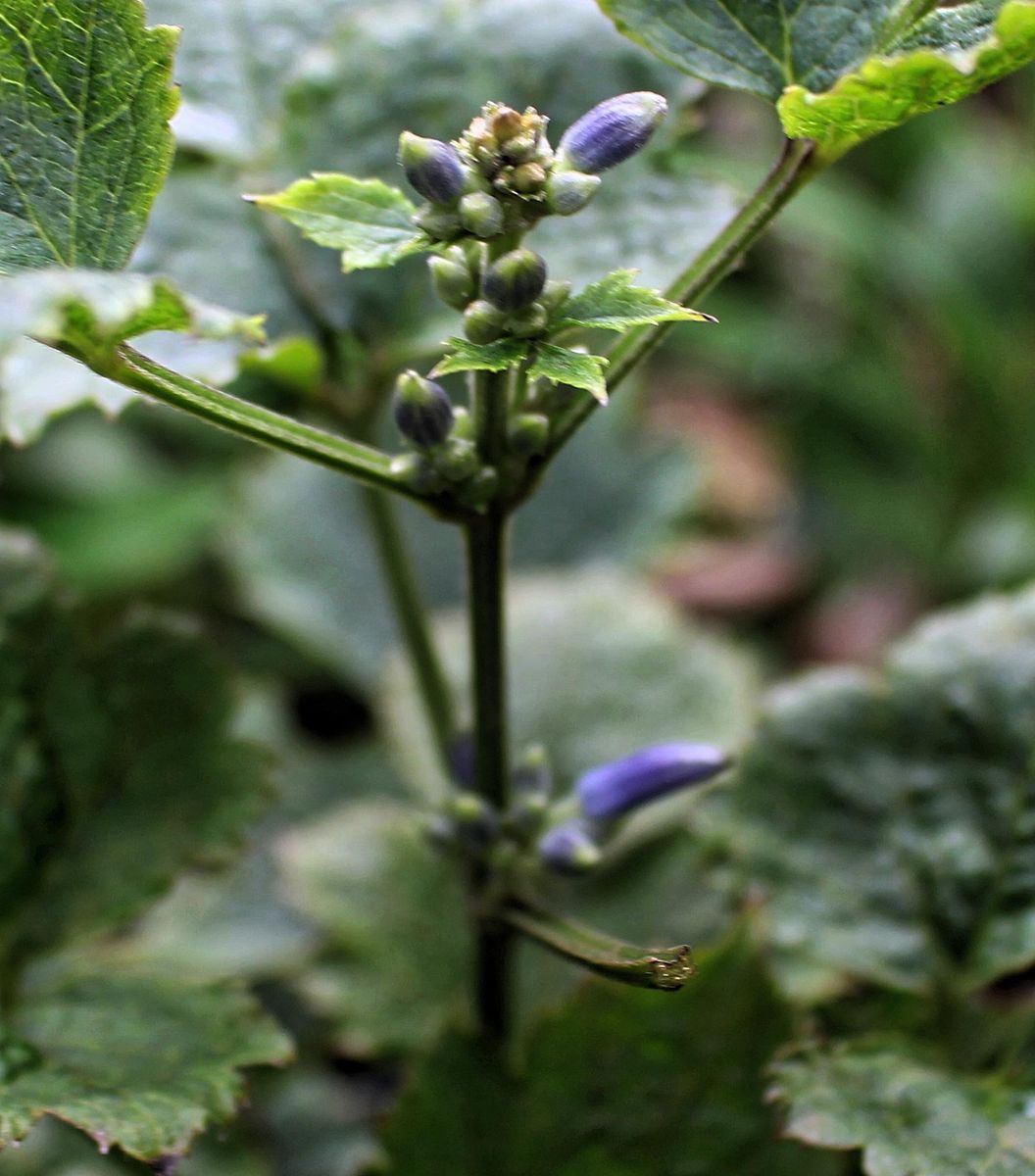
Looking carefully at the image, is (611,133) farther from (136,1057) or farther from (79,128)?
(136,1057)

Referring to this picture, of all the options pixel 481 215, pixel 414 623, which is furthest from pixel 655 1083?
pixel 481 215

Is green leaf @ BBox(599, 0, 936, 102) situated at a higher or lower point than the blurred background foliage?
higher

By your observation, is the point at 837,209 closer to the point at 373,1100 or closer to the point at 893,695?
the point at 893,695

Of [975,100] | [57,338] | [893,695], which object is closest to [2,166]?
[57,338]

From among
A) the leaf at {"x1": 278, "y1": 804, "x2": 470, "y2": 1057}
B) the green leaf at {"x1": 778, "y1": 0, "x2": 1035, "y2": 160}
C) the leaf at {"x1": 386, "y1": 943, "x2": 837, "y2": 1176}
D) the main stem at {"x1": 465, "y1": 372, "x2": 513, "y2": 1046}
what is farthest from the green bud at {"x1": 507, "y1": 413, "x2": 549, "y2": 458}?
the leaf at {"x1": 278, "y1": 804, "x2": 470, "y2": 1057}

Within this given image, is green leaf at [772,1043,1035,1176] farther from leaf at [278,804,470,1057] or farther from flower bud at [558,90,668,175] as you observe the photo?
flower bud at [558,90,668,175]

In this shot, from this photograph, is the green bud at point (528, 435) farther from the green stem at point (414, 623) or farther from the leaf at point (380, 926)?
the leaf at point (380, 926)

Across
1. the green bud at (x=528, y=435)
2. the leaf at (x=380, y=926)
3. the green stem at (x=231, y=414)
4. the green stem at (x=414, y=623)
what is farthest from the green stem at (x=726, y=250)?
the leaf at (x=380, y=926)
